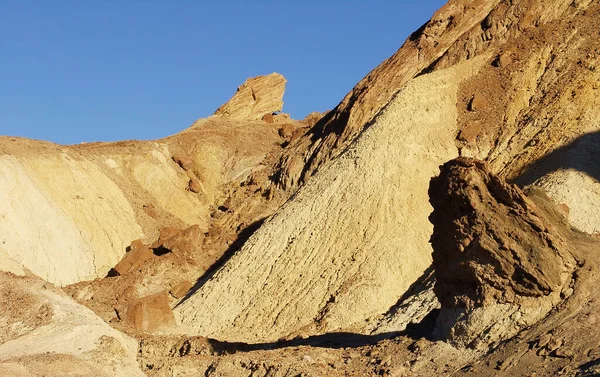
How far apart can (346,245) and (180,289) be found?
298 inches

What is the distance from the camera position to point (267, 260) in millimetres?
35250

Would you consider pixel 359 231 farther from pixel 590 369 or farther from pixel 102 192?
pixel 590 369

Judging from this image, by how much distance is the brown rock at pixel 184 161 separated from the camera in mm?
55031

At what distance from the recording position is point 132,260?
40969mm

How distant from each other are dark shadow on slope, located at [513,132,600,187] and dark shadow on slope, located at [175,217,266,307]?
38.0 ft

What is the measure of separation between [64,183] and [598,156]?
24.0 m

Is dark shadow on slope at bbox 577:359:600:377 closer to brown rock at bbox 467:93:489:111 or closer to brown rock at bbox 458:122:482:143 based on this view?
brown rock at bbox 458:122:482:143

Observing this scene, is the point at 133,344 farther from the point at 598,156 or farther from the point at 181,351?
the point at 598,156

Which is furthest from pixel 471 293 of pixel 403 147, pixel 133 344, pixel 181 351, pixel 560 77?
pixel 560 77

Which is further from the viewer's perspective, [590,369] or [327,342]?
[327,342]

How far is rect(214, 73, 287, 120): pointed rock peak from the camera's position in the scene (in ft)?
213

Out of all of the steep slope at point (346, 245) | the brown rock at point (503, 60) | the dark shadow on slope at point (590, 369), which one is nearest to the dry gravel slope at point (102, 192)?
the steep slope at point (346, 245)

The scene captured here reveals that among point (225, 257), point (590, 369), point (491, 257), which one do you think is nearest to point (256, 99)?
point (225, 257)

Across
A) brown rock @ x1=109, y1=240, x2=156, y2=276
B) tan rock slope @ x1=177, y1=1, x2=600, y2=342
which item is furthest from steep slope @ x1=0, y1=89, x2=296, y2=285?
tan rock slope @ x1=177, y1=1, x2=600, y2=342
